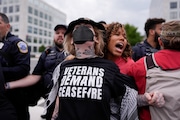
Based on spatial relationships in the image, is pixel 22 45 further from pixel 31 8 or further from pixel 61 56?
pixel 31 8

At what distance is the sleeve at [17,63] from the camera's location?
2375 millimetres

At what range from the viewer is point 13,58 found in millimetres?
2430

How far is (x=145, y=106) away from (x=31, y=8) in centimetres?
6158

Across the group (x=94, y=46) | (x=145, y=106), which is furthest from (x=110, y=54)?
(x=145, y=106)

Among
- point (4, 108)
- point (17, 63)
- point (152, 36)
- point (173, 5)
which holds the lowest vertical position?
point (4, 108)

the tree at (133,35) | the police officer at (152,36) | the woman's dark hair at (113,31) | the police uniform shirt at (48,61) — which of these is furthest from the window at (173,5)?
the woman's dark hair at (113,31)

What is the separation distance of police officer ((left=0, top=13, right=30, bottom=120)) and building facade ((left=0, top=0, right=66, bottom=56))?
1910 inches

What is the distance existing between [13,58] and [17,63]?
0.27 ft

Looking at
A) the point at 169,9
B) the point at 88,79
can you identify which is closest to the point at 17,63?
the point at 88,79

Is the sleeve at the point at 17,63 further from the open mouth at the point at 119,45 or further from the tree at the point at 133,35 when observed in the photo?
the tree at the point at 133,35

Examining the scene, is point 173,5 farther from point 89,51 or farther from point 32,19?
point 89,51

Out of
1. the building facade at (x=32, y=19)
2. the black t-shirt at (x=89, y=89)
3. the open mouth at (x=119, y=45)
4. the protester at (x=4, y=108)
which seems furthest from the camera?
the building facade at (x=32, y=19)

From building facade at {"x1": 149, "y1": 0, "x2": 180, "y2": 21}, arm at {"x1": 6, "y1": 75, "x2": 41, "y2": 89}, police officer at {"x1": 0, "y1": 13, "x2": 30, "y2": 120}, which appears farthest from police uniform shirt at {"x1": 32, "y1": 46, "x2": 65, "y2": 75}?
building facade at {"x1": 149, "y1": 0, "x2": 180, "y2": 21}

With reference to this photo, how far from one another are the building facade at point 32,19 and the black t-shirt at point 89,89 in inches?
1959
